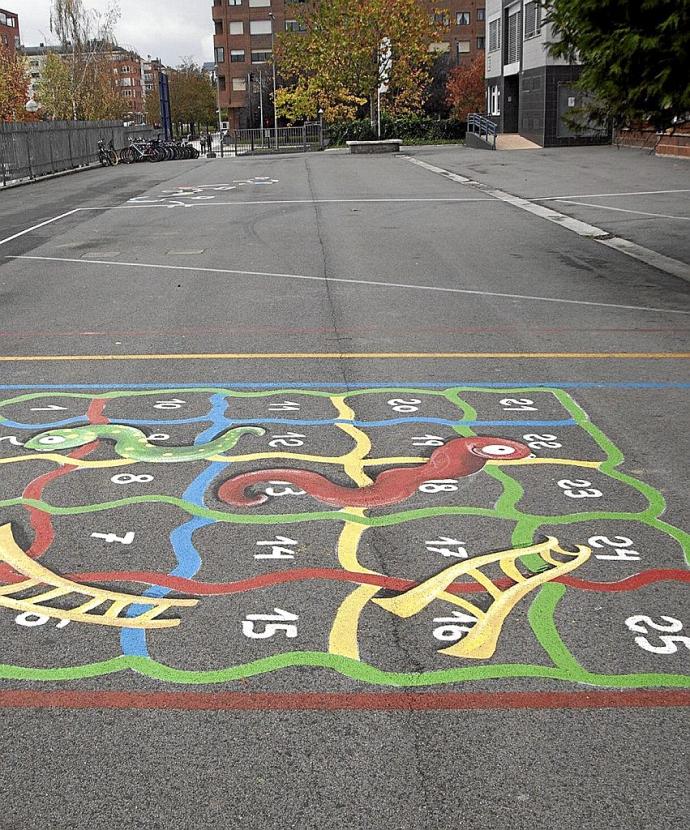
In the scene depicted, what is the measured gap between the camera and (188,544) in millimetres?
5180

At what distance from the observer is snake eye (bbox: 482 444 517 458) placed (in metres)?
6.61

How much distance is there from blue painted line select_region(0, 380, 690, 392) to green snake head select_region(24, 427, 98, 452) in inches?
51.4

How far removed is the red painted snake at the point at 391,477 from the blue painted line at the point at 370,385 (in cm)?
159

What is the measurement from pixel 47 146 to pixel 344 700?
142ft

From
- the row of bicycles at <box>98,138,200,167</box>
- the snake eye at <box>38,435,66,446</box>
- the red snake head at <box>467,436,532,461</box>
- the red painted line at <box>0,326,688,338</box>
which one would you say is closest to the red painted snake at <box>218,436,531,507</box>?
the red snake head at <box>467,436,532,461</box>

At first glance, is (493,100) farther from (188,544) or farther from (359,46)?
(188,544)

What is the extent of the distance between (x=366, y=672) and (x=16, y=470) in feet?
10.9

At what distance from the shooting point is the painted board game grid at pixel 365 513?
401 centimetres

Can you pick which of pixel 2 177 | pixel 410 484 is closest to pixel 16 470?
pixel 410 484

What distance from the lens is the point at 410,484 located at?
605 centimetres

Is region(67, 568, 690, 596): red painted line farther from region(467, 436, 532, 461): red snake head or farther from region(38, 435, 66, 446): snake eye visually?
region(38, 435, 66, 446): snake eye

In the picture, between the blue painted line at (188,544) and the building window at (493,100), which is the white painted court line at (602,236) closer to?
the blue painted line at (188,544)

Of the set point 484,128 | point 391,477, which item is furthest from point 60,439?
point 484,128

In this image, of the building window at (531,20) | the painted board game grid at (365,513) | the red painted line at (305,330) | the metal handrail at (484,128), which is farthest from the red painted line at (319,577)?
the building window at (531,20)
